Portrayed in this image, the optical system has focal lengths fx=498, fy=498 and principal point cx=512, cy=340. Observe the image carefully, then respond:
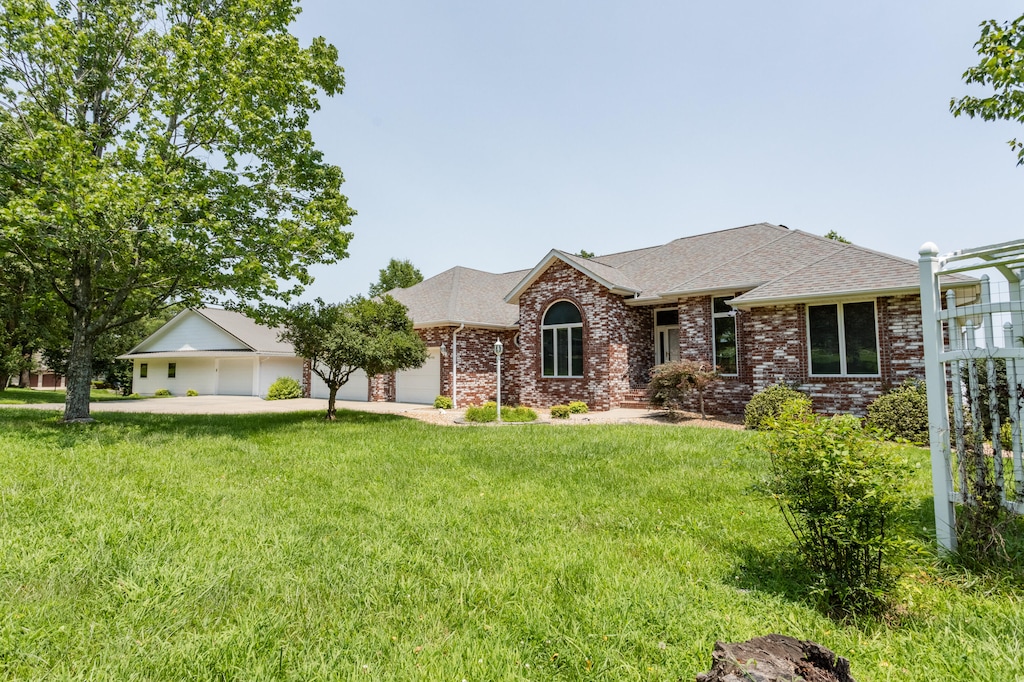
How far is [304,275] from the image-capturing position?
12.8 m

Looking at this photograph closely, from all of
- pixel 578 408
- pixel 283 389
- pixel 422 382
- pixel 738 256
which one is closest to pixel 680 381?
pixel 578 408

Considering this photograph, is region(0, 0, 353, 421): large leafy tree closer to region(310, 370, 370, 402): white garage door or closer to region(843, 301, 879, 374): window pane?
region(310, 370, 370, 402): white garage door

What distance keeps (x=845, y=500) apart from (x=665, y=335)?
1557 cm

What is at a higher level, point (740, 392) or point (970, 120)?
point (970, 120)

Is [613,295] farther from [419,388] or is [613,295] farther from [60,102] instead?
[60,102]

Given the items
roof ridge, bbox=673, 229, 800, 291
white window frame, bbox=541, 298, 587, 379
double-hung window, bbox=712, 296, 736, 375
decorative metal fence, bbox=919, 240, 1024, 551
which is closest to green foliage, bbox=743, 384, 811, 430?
double-hung window, bbox=712, 296, 736, 375

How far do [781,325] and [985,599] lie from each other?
A: 1142 centimetres

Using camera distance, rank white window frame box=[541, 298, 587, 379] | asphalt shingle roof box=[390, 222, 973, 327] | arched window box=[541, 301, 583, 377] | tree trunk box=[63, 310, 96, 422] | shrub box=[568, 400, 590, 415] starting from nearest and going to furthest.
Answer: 1. tree trunk box=[63, 310, 96, 422]
2. asphalt shingle roof box=[390, 222, 973, 327]
3. shrub box=[568, 400, 590, 415]
4. white window frame box=[541, 298, 587, 379]
5. arched window box=[541, 301, 583, 377]

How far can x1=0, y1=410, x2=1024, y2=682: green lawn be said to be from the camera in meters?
2.73

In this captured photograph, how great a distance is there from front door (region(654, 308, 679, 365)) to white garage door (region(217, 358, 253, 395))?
22589 mm

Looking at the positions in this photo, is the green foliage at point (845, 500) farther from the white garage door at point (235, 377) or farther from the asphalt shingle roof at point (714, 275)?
the white garage door at point (235, 377)

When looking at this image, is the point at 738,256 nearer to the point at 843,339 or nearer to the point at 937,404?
the point at 843,339

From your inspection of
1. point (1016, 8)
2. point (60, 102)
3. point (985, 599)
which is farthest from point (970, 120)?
point (60, 102)

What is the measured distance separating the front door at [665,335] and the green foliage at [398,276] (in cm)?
3322
